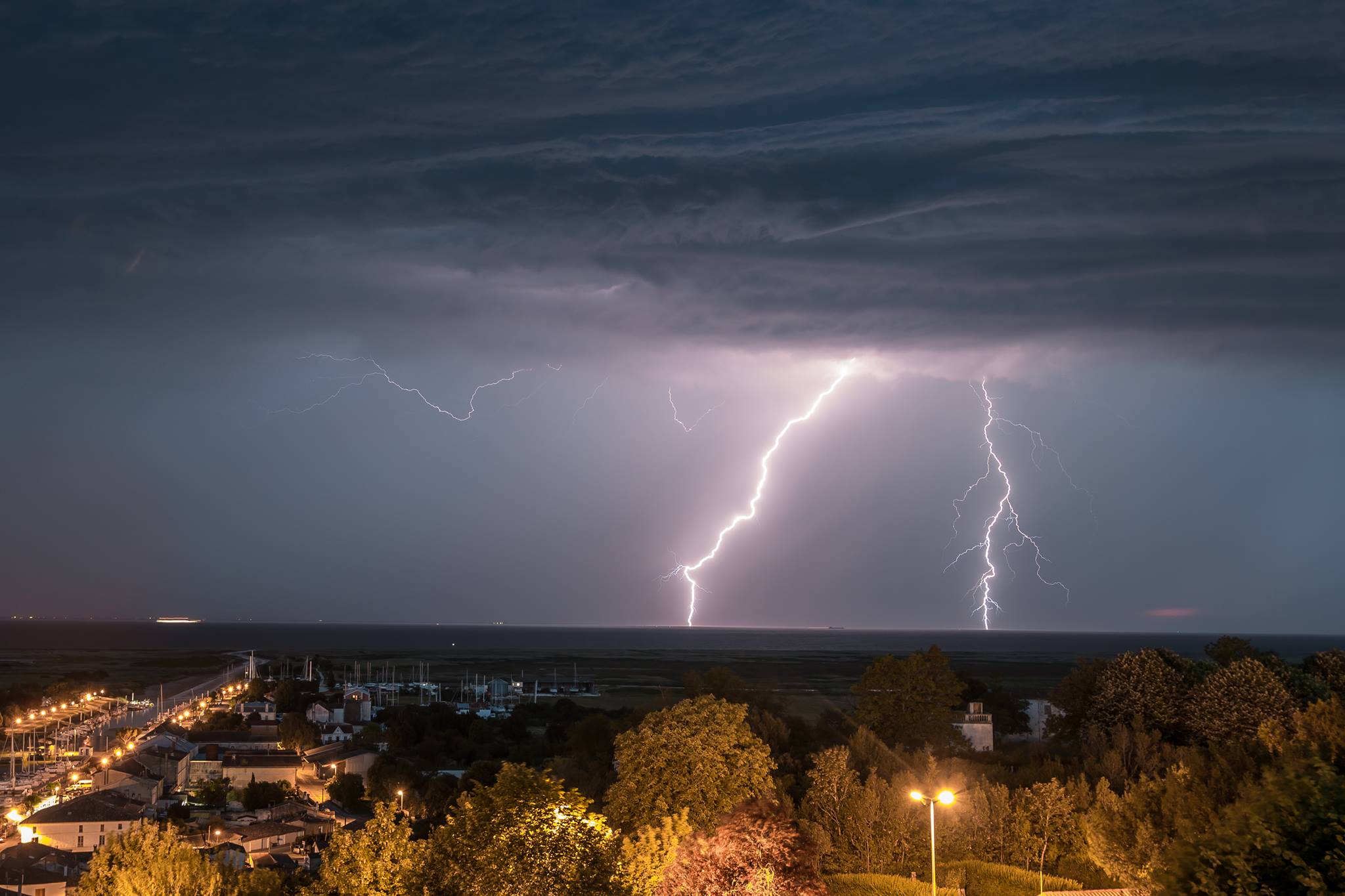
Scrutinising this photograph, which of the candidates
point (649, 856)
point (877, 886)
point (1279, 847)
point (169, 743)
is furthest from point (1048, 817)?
point (169, 743)

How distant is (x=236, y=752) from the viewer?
57.5 meters

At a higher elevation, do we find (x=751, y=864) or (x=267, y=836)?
(x=751, y=864)

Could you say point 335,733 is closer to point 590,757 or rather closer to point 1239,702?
point 590,757

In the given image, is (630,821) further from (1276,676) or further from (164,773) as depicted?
(164,773)

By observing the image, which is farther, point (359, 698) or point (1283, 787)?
point (359, 698)

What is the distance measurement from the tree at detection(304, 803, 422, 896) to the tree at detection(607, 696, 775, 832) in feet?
23.3

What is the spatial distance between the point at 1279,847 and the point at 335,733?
63.1m

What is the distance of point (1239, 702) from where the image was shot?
30.8 m

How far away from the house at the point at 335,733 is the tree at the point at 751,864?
174ft

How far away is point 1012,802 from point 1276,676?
545 inches

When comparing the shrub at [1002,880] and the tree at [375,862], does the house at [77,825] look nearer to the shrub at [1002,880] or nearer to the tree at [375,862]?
the tree at [375,862]

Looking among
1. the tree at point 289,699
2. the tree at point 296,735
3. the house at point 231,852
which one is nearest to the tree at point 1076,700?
the house at point 231,852

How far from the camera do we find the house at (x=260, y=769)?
51938mm

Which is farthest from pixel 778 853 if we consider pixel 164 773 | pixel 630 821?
pixel 164 773
